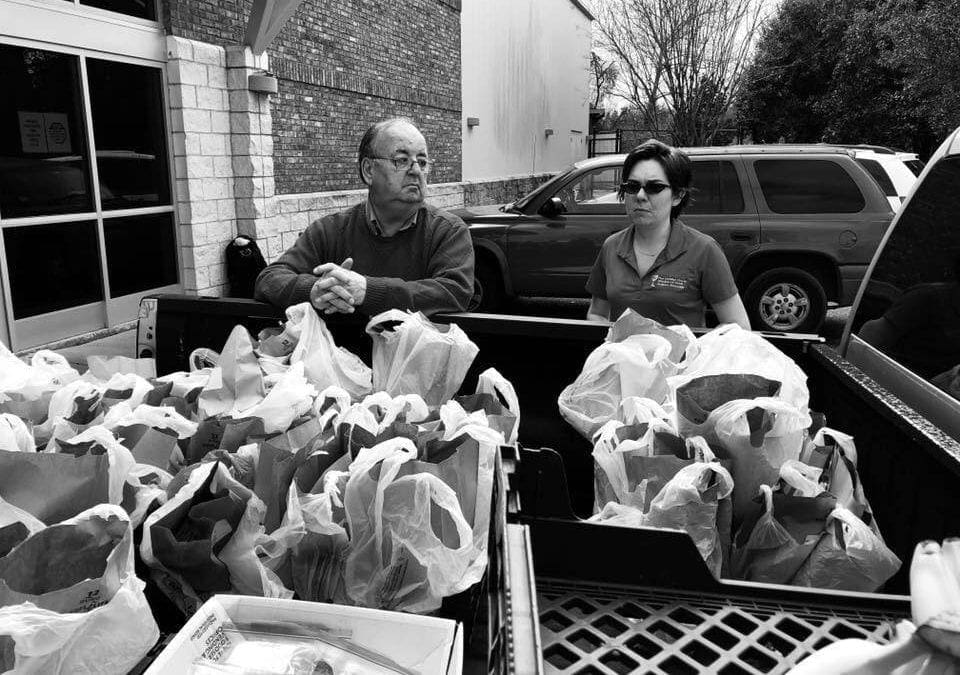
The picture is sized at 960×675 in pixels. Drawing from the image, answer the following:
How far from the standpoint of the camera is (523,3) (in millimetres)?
22047

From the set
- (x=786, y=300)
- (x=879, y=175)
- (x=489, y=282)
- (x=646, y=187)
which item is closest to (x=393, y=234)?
(x=646, y=187)

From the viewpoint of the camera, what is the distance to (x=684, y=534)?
54.1 inches

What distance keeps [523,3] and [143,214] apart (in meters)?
17.5

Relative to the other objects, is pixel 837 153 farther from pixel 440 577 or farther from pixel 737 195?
pixel 440 577

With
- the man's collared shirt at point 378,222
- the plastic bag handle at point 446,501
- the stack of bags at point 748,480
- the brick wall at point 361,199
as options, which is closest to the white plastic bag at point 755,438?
the stack of bags at point 748,480

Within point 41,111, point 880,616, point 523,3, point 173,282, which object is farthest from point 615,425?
point 523,3

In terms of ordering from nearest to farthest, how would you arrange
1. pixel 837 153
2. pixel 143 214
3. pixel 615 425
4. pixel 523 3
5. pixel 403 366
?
1. pixel 615 425
2. pixel 403 366
3. pixel 143 214
4. pixel 837 153
5. pixel 523 3

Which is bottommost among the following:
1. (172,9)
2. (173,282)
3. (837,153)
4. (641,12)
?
(173,282)

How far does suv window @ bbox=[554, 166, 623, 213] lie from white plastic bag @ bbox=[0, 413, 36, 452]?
7.69m

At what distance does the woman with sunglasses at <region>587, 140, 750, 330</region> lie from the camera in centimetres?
324

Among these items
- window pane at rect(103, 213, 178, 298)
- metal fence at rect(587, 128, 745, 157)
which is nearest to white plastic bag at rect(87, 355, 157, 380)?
window pane at rect(103, 213, 178, 298)

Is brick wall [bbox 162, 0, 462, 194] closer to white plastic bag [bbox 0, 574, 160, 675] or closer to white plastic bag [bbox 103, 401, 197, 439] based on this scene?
white plastic bag [bbox 103, 401, 197, 439]

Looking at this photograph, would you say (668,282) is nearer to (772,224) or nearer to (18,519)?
(18,519)

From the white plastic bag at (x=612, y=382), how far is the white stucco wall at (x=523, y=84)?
15.8 meters
